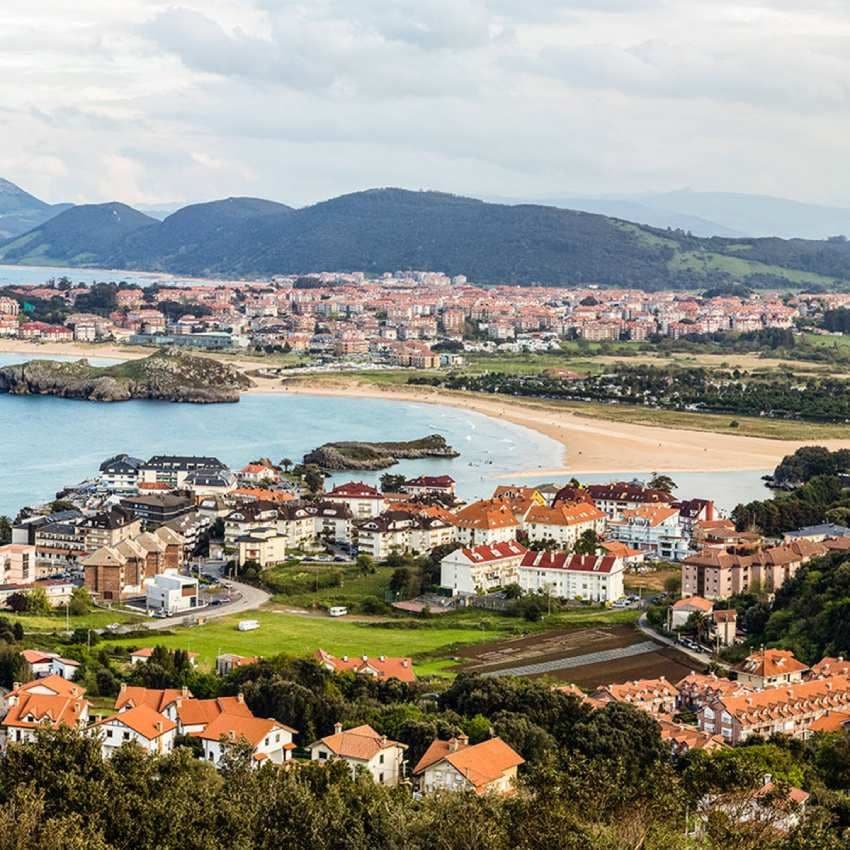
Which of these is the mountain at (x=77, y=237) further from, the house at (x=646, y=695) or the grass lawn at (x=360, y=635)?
the house at (x=646, y=695)

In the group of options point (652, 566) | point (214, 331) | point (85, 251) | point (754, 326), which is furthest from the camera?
point (85, 251)

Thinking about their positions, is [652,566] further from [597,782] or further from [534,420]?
[534,420]

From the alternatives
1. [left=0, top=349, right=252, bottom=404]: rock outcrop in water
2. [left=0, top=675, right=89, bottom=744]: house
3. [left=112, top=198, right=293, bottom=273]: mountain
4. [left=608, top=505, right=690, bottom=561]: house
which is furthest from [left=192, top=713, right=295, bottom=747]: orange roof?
[left=112, top=198, right=293, bottom=273]: mountain

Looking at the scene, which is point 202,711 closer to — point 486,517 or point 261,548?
point 261,548

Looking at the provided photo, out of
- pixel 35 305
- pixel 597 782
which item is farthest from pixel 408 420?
pixel 35 305

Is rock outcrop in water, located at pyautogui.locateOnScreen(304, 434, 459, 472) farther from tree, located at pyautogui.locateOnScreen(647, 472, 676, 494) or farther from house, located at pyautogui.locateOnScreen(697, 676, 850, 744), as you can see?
house, located at pyautogui.locateOnScreen(697, 676, 850, 744)
